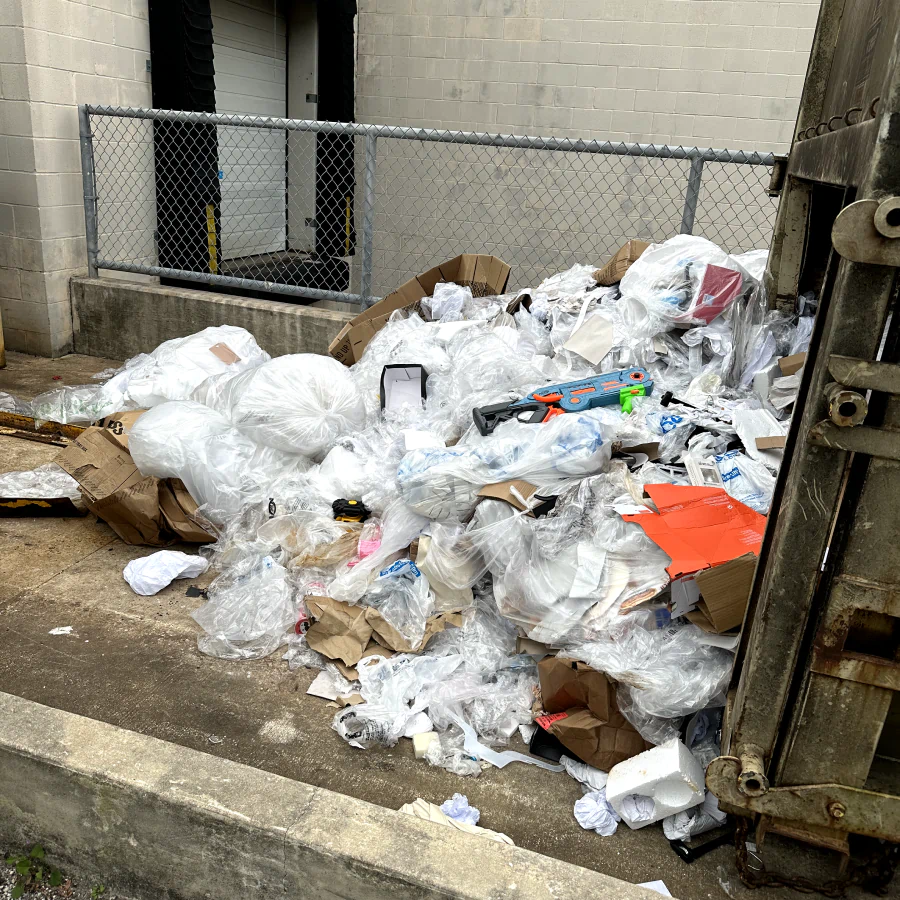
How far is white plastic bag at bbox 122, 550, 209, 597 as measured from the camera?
336 cm

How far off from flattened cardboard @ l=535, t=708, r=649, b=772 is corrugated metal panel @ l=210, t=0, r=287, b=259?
21.9ft

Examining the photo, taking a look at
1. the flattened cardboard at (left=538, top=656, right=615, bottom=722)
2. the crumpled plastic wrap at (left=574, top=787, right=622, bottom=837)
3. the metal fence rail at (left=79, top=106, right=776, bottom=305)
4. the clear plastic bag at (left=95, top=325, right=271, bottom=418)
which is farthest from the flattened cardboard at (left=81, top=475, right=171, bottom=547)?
the metal fence rail at (left=79, top=106, right=776, bottom=305)

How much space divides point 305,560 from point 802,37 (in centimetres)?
640

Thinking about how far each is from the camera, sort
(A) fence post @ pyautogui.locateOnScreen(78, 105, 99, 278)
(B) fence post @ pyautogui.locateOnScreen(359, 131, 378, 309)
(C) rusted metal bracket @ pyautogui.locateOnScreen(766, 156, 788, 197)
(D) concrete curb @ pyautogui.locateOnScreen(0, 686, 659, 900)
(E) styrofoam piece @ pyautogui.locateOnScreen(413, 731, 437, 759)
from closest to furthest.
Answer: (D) concrete curb @ pyautogui.locateOnScreen(0, 686, 659, 900) < (E) styrofoam piece @ pyautogui.locateOnScreen(413, 731, 437, 759) < (C) rusted metal bracket @ pyautogui.locateOnScreen(766, 156, 788, 197) < (B) fence post @ pyautogui.locateOnScreen(359, 131, 378, 309) < (A) fence post @ pyautogui.locateOnScreen(78, 105, 99, 278)

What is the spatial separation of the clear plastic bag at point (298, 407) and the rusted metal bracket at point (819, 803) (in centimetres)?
240

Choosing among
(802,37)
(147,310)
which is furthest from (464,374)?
(802,37)

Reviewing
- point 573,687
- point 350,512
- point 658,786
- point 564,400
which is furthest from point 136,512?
point 658,786

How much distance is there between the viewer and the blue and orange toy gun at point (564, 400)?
3.44 metres

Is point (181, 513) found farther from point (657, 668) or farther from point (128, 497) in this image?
point (657, 668)

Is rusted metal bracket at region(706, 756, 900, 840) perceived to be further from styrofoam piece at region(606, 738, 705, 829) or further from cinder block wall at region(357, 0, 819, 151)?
cinder block wall at region(357, 0, 819, 151)

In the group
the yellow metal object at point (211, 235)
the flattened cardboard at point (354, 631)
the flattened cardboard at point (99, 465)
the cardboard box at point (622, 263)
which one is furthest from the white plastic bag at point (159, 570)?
the yellow metal object at point (211, 235)

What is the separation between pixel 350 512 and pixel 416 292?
1944mm

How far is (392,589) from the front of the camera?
3.08 metres

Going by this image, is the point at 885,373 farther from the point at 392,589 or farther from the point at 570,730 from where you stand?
the point at 392,589
